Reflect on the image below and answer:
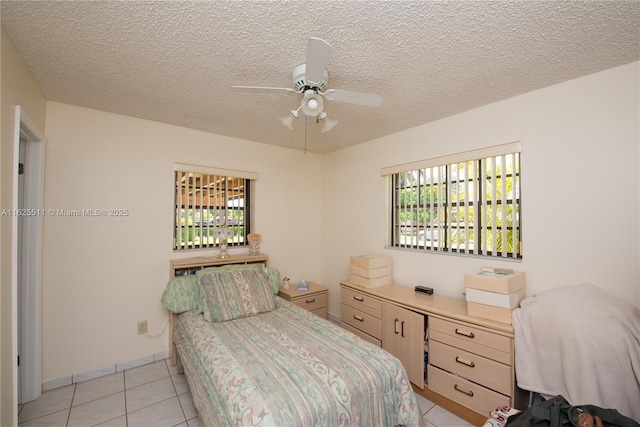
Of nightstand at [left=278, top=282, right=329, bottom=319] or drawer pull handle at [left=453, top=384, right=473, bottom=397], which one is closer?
drawer pull handle at [left=453, top=384, right=473, bottom=397]

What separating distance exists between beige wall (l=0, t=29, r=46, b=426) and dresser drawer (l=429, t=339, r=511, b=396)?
2694 mm

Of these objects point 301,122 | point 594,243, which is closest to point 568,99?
A: point 594,243

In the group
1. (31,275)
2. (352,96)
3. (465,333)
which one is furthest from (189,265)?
(465,333)

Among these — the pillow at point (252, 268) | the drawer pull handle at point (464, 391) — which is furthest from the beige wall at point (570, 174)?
the pillow at point (252, 268)

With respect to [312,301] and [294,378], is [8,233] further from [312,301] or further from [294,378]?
[312,301]

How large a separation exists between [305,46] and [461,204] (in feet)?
6.34

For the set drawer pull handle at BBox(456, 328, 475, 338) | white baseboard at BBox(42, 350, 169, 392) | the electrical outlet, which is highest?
drawer pull handle at BBox(456, 328, 475, 338)

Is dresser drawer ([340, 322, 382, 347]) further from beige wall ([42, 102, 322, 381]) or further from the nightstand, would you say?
beige wall ([42, 102, 322, 381])

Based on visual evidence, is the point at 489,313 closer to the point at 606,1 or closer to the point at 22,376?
the point at 606,1

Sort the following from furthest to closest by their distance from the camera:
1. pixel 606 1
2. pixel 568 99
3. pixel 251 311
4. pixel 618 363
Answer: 1. pixel 251 311
2. pixel 568 99
3. pixel 618 363
4. pixel 606 1

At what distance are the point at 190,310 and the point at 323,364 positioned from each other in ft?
5.06

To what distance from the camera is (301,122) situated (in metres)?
2.69

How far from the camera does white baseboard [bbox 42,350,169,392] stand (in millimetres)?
2229

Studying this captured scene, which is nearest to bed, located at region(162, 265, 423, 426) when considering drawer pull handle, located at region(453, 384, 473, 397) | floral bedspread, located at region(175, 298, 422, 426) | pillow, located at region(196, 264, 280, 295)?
floral bedspread, located at region(175, 298, 422, 426)
